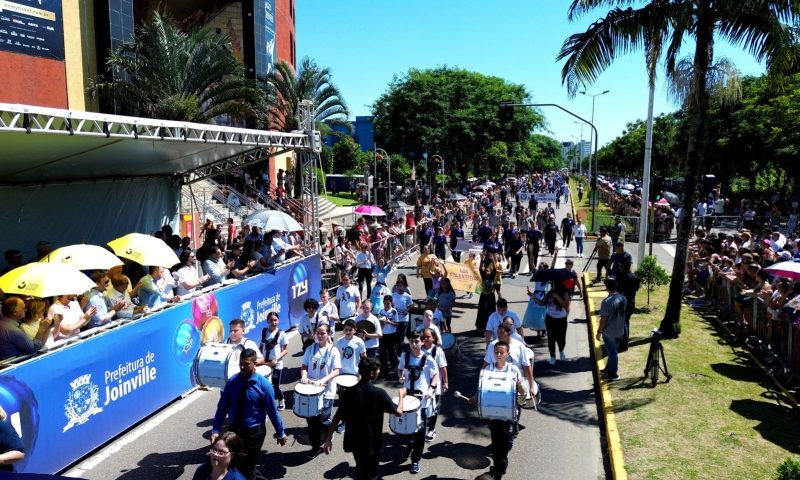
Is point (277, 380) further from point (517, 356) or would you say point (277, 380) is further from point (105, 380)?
point (517, 356)

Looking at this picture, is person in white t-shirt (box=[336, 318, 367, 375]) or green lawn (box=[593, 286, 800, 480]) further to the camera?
person in white t-shirt (box=[336, 318, 367, 375])

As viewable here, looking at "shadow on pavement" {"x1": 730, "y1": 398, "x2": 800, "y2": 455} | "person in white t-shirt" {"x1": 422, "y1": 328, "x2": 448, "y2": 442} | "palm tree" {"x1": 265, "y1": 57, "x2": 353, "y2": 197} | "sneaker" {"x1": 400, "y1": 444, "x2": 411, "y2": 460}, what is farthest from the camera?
"palm tree" {"x1": 265, "y1": 57, "x2": 353, "y2": 197}

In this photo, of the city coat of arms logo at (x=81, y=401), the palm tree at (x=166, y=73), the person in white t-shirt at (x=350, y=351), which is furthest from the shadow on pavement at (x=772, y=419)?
the palm tree at (x=166, y=73)

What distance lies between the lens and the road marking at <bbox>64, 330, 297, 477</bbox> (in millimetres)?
7230

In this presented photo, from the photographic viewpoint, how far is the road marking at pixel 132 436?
7.23 m

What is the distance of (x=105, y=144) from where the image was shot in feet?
35.7

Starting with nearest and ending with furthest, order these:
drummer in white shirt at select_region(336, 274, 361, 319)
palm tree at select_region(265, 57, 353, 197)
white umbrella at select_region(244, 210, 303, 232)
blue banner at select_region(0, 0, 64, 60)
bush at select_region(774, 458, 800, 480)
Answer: bush at select_region(774, 458, 800, 480) → drummer in white shirt at select_region(336, 274, 361, 319) → white umbrella at select_region(244, 210, 303, 232) → blue banner at select_region(0, 0, 64, 60) → palm tree at select_region(265, 57, 353, 197)

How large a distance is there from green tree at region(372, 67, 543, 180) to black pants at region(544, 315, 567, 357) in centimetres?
3988

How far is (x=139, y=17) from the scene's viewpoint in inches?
1286

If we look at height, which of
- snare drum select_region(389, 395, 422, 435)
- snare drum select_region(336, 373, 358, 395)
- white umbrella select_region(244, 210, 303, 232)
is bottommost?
snare drum select_region(389, 395, 422, 435)

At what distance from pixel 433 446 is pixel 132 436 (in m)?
3.94

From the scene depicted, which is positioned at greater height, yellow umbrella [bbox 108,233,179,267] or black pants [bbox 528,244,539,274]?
yellow umbrella [bbox 108,233,179,267]

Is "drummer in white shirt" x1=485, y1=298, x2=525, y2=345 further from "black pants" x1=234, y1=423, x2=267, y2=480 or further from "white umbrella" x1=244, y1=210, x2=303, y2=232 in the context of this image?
"white umbrella" x1=244, y1=210, x2=303, y2=232

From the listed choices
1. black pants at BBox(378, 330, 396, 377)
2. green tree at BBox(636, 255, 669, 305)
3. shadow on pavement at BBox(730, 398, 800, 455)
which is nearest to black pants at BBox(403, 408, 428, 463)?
black pants at BBox(378, 330, 396, 377)
